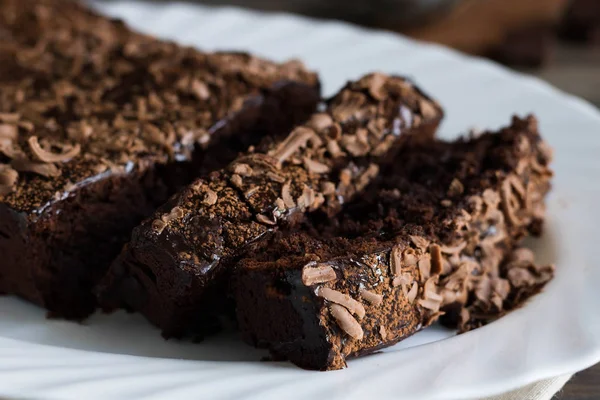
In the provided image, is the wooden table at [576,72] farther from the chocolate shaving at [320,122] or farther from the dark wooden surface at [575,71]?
the chocolate shaving at [320,122]

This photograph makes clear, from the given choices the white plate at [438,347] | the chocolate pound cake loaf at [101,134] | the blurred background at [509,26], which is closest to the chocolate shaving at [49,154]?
the chocolate pound cake loaf at [101,134]

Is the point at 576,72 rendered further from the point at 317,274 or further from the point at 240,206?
the point at 317,274

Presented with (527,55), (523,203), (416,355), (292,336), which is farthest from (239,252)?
(527,55)

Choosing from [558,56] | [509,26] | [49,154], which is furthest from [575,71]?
[49,154]

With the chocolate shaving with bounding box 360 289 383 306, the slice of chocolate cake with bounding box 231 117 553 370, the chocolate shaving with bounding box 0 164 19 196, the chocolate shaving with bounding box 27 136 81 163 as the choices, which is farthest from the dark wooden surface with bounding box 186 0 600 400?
the chocolate shaving with bounding box 0 164 19 196

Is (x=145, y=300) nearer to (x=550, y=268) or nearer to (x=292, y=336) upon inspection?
(x=292, y=336)
